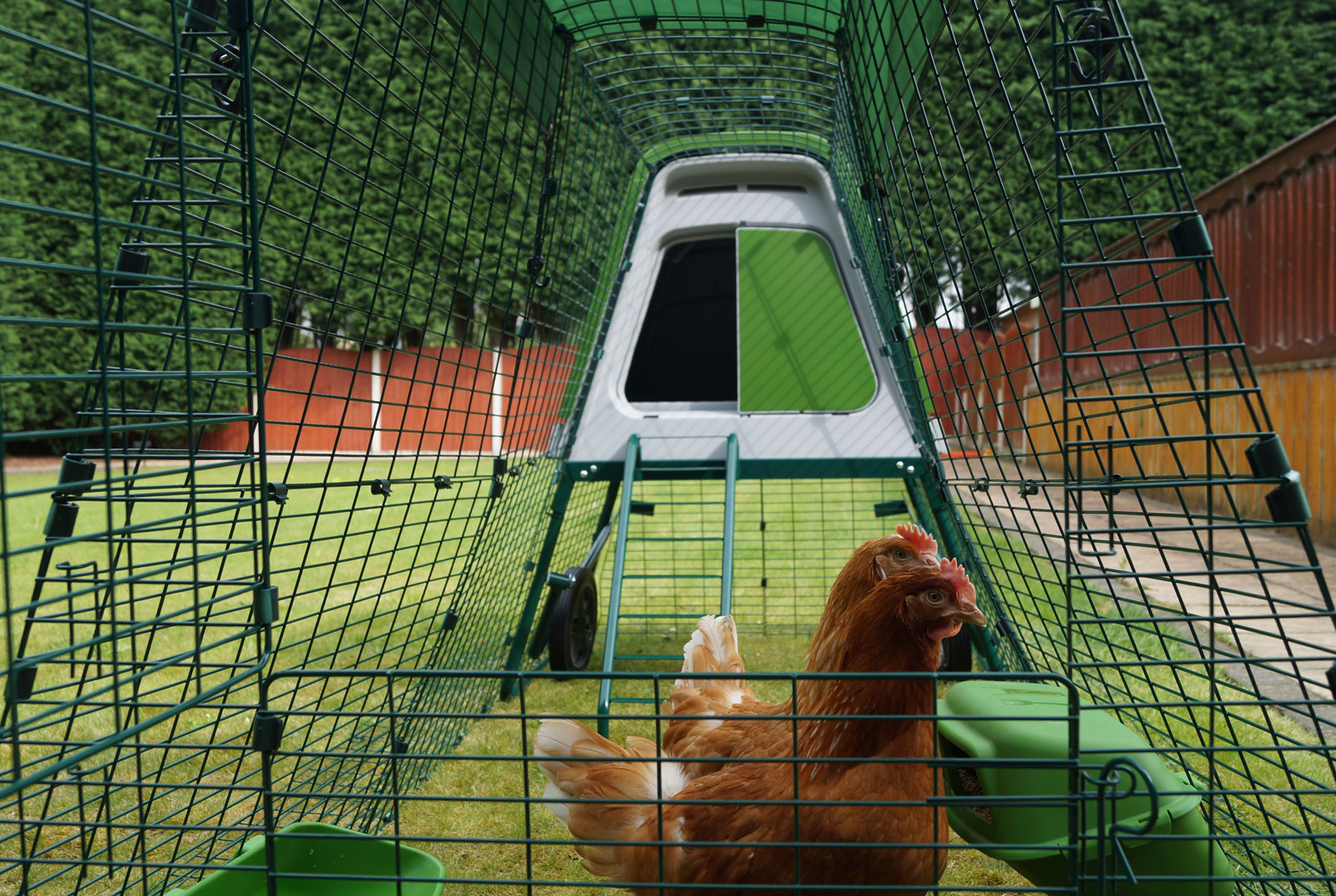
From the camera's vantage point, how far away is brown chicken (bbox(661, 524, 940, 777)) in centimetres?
160

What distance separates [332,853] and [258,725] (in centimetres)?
42

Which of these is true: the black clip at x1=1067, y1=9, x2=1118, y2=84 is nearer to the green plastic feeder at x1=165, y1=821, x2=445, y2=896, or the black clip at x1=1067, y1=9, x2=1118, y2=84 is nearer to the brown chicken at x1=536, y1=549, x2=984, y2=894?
the brown chicken at x1=536, y1=549, x2=984, y2=894

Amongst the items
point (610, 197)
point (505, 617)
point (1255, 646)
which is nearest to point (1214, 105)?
point (1255, 646)

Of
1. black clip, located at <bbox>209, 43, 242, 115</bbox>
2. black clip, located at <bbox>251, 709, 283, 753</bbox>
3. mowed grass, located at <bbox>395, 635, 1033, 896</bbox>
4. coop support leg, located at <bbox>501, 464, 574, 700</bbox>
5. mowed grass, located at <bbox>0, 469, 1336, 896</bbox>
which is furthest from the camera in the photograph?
coop support leg, located at <bbox>501, 464, 574, 700</bbox>

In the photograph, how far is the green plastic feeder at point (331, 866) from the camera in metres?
1.29

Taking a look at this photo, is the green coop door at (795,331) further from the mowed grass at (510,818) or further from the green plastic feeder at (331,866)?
the green plastic feeder at (331,866)

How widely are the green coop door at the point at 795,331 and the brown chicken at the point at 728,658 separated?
1448 millimetres

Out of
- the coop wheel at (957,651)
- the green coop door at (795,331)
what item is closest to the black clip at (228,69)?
the green coop door at (795,331)

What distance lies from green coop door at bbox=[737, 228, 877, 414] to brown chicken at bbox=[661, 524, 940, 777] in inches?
57.0

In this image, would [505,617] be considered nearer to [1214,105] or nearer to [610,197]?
[610,197]

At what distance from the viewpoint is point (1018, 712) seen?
126cm

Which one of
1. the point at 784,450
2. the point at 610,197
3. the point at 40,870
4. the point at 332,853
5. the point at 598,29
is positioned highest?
the point at 598,29

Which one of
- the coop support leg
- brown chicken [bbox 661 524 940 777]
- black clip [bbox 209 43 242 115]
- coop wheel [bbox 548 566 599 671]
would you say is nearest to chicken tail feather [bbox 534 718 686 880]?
brown chicken [bbox 661 524 940 777]

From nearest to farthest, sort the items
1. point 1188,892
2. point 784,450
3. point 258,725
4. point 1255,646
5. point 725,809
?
point 258,725 → point 1188,892 → point 725,809 → point 784,450 → point 1255,646
